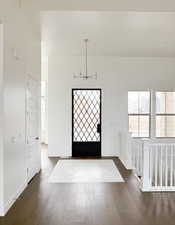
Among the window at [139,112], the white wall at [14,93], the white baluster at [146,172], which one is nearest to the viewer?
the white wall at [14,93]

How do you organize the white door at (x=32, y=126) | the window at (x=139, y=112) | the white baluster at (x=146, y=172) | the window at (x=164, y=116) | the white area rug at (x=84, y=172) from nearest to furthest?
the white baluster at (x=146, y=172)
the white door at (x=32, y=126)
the white area rug at (x=84, y=172)
the window at (x=139, y=112)
the window at (x=164, y=116)

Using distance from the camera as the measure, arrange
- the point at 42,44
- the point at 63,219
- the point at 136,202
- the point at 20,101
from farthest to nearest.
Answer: the point at 42,44
the point at 20,101
the point at 136,202
the point at 63,219

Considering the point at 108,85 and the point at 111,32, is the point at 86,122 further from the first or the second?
the point at 111,32

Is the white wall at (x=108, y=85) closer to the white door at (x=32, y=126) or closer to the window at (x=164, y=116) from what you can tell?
the window at (x=164, y=116)

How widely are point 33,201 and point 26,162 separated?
101 centimetres

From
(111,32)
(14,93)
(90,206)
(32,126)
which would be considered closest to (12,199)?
(90,206)

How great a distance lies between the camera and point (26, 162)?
4.73 meters

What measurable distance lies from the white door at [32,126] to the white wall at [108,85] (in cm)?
197

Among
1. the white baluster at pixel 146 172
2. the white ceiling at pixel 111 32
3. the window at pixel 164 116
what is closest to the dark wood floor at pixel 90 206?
the white baluster at pixel 146 172

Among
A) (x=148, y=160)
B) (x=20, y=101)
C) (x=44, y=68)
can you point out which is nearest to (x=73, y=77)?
(x=44, y=68)

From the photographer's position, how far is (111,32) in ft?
17.5

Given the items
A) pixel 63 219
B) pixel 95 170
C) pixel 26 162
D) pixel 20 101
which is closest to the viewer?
pixel 63 219

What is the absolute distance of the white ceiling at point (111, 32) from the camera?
445cm

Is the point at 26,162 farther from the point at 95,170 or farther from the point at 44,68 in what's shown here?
the point at 44,68
